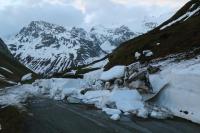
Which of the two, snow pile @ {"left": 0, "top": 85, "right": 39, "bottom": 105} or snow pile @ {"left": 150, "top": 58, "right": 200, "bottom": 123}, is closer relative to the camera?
snow pile @ {"left": 150, "top": 58, "right": 200, "bottom": 123}

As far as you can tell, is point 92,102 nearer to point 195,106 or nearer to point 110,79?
point 110,79

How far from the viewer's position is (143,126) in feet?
72.0

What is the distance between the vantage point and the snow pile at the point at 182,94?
84.8 ft

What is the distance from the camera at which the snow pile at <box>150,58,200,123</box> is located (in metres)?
25.8

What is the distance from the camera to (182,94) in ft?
91.1

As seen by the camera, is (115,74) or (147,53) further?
(147,53)

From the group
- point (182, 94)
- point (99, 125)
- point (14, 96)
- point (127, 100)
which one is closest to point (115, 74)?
point (127, 100)

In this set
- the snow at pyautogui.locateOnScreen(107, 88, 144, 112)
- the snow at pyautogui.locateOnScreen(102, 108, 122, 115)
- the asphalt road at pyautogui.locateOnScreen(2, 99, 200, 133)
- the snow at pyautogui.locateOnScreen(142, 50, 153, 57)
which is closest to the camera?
the asphalt road at pyautogui.locateOnScreen(2, 99, 200, 133)

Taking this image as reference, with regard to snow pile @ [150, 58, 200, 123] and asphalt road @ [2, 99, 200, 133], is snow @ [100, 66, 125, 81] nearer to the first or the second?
snow pile @ [150, 58, 200, 123]

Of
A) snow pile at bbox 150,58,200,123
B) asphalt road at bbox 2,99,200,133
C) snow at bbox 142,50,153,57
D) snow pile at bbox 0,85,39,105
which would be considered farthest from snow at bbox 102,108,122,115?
snow at bbox 142,50,153,57

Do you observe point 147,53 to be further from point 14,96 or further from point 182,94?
point 182,94

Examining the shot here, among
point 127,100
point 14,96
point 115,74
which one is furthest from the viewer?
point 14,96

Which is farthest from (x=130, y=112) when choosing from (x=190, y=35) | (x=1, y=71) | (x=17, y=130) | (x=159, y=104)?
(x=1, y=71)

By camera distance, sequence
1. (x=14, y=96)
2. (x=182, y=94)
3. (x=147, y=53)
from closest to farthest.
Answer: (x=182, y=94)
(x=14, y=96)
(x=147, y=53)
